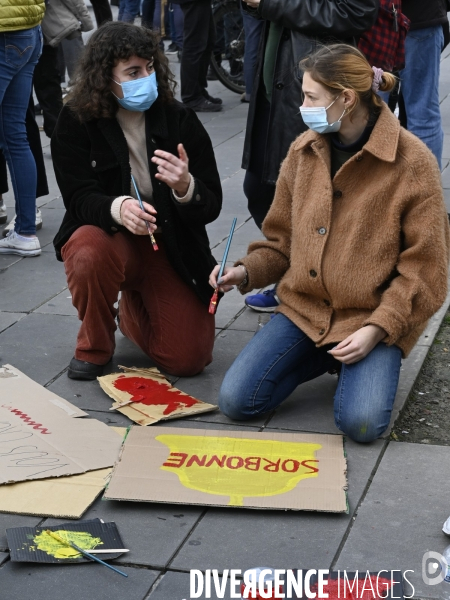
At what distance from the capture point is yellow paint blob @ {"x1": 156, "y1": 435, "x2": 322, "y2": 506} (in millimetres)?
2895

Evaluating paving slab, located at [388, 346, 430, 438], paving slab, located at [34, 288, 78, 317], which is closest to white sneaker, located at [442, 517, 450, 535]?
paving slab, located at [388, 346, 430, 438]

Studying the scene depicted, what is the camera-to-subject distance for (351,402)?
3191 mm

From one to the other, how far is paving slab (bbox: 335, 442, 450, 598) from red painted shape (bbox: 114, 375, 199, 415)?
763mm

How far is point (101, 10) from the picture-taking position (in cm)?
985

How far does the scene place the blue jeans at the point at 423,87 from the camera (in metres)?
5.29

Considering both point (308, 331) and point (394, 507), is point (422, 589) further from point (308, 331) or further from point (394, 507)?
point (308, 331)

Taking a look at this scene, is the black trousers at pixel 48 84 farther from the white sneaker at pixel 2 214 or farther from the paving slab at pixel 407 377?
the paving slab at pixel 407 377

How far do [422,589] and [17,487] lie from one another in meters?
1.23

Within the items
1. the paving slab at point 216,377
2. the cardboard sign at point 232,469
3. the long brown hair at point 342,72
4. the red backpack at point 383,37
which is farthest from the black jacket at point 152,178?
the red backpack at point 383,37

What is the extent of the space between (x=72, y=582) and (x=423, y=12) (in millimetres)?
3787

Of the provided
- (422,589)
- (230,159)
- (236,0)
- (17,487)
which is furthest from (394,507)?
(236,0)

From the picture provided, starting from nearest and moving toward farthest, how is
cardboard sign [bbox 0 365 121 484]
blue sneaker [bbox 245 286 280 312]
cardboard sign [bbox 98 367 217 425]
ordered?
cardboard sign [bbox 0 365 121 484], cardboard sign [bbox 98 367 217 425], blue sneaker [bbox 245 286 280 312]

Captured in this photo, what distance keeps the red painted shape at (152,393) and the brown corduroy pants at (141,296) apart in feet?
0.54

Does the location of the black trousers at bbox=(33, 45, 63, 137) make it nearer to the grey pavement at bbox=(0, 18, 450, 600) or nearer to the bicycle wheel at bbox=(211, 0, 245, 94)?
the bicycle wheel at bbox=(211, 0, 245, 94)
